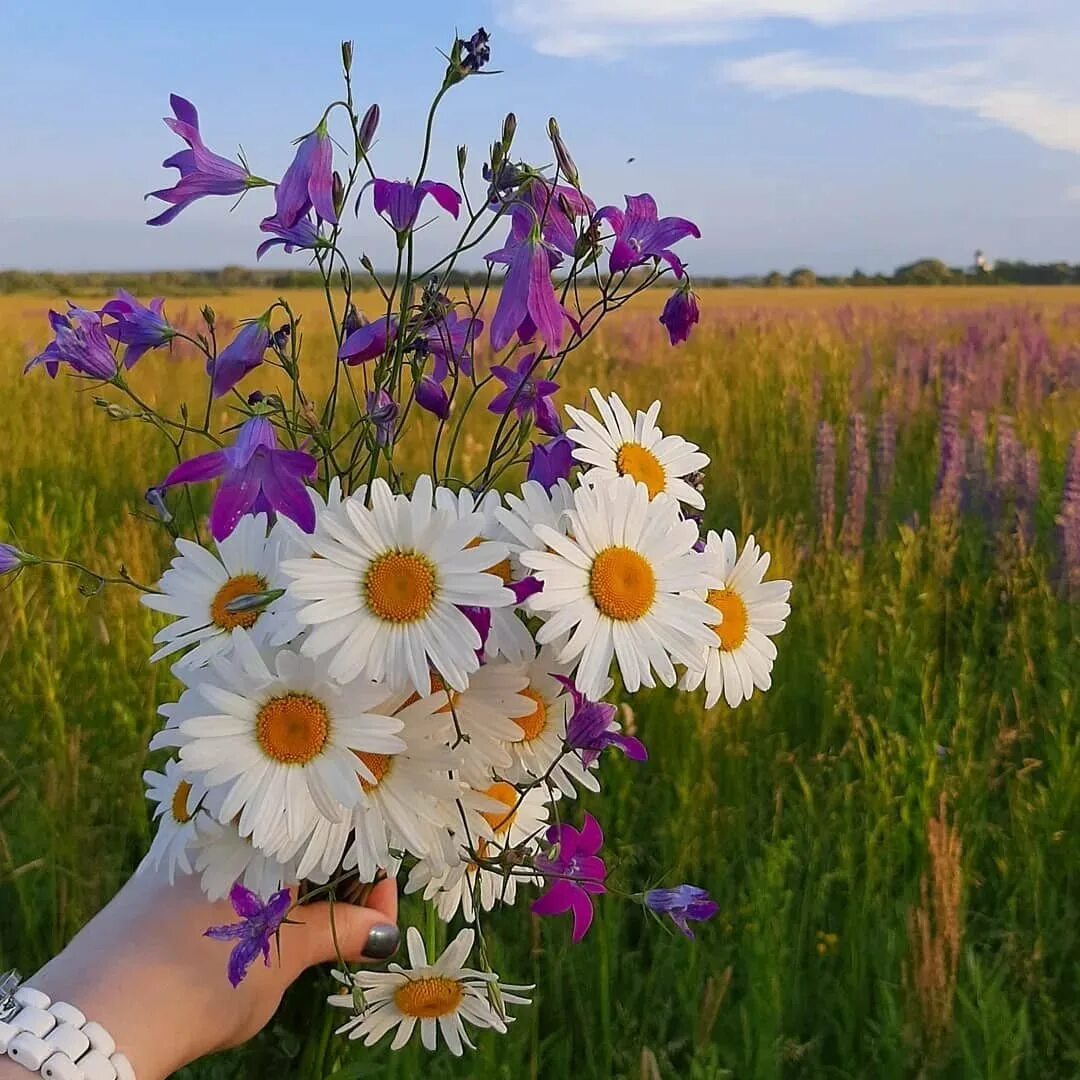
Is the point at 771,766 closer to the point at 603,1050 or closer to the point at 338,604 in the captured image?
the point at 603,1050

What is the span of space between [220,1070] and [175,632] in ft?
2.38

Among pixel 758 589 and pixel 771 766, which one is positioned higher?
pixel 758 589

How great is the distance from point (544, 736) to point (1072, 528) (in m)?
1.75

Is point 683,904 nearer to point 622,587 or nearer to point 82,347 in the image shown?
point 622,587

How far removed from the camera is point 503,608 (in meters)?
0.72

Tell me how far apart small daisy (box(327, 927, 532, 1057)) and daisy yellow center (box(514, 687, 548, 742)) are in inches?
7.7

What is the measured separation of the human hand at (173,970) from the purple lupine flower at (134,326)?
1.41ft

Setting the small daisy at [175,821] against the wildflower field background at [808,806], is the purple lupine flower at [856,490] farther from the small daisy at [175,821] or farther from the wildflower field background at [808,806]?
the small daisy at [175,821]

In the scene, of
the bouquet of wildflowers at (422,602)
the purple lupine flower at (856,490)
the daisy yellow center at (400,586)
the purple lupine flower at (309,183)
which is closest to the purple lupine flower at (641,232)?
the bouquet of wildflowers at (422,602)

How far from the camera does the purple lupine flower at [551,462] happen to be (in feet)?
2.71

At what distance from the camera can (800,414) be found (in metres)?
3.43

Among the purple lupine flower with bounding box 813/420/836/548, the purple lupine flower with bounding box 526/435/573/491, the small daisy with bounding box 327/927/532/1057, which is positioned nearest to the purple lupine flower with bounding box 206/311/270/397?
the purple lupine flower with bounding box 526/435/573/491

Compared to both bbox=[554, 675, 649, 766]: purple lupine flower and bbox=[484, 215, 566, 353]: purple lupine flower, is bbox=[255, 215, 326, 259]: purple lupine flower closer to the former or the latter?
bbox=[484, 215, 566, 353]: purple lupine flower

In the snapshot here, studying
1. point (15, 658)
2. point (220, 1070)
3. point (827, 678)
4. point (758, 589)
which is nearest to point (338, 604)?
point (758, 589)
